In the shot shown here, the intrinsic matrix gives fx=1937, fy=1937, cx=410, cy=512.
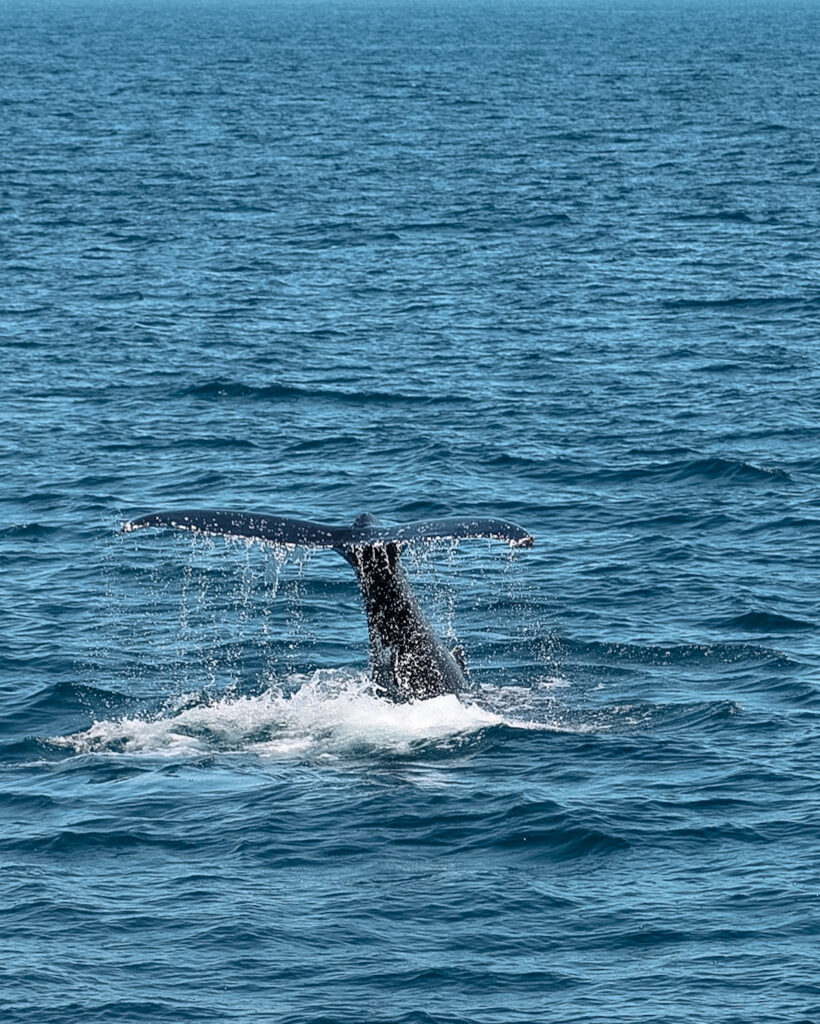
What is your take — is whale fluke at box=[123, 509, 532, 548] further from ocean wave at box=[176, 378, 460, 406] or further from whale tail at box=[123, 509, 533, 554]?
ocean wave at box=[176, 378, 460, 406]

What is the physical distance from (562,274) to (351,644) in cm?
2768

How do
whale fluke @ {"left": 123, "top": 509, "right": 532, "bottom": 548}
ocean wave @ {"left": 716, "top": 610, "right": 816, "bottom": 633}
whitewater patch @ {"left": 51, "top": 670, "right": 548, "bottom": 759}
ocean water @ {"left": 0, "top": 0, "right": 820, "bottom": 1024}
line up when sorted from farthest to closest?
ocean wave @ {"left": 716, "top": 610, "right": 816, "bottom": 633}
whitewater patch @ {"left": 51, "top": 670, "right": 548, "bottom": 759}
whale fluke @ {"left": 123, "top": 509, "right": 532, "bottom": 548}
ocean water @ {"left": 0, "top": 0, "right": 820, "bottom": 1024}

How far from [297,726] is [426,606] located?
5254 millimetres

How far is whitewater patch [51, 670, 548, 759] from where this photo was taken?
23.3 m

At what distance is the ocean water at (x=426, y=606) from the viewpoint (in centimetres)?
1878

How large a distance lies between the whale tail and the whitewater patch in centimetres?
241

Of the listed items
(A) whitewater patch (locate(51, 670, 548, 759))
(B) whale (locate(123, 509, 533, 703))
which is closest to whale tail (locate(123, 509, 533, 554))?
(B) whale (locate(123, 509, 533, 703))

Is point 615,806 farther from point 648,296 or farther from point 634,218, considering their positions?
point 634,218

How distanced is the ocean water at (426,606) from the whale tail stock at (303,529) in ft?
8.18

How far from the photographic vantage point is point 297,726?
24.1 meters

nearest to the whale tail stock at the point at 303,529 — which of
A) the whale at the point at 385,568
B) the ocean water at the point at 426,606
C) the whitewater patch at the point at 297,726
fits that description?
the whale at the point at 385,568

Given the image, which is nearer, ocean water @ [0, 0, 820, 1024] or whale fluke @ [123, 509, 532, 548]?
ocean water @ [0, 0, 820, 1024]

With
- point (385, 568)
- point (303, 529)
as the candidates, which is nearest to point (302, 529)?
point (303, 529)

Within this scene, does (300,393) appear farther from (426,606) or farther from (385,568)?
(385,568)
